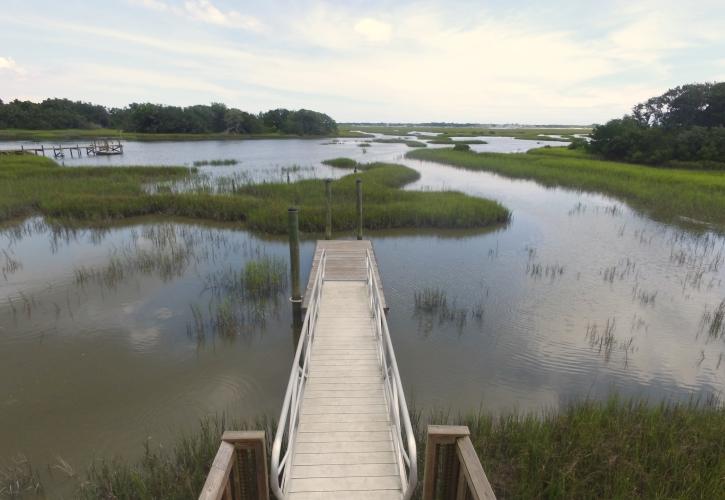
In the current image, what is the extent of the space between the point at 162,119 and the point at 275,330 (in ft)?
336

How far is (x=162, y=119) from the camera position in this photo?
3706 inches

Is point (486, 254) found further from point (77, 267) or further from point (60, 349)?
point (77, 267)

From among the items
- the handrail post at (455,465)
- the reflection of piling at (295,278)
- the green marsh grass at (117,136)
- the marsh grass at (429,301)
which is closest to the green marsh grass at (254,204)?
the marsh grass at (429,301)

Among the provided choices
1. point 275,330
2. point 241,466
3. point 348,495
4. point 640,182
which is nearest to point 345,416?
point 348,495

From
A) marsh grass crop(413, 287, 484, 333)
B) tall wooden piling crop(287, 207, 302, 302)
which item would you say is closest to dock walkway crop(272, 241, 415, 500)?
tall wooden piling crop(287, 207, 302, 302)

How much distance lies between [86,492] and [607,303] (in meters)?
12.5

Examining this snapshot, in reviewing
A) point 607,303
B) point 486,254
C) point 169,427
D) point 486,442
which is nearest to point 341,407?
point 486,442

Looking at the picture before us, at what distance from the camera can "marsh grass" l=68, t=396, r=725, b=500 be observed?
4.68 metres

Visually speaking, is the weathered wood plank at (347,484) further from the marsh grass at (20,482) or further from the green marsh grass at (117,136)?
the green marsh grass at (117,136)

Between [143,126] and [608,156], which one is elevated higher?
[143,126]

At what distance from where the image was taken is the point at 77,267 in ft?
42.6

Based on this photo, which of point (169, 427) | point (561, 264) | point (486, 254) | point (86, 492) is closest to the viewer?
point (86, 492)

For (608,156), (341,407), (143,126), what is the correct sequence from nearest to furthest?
(341,407), (608,156), (143,126)

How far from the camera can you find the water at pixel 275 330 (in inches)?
278
